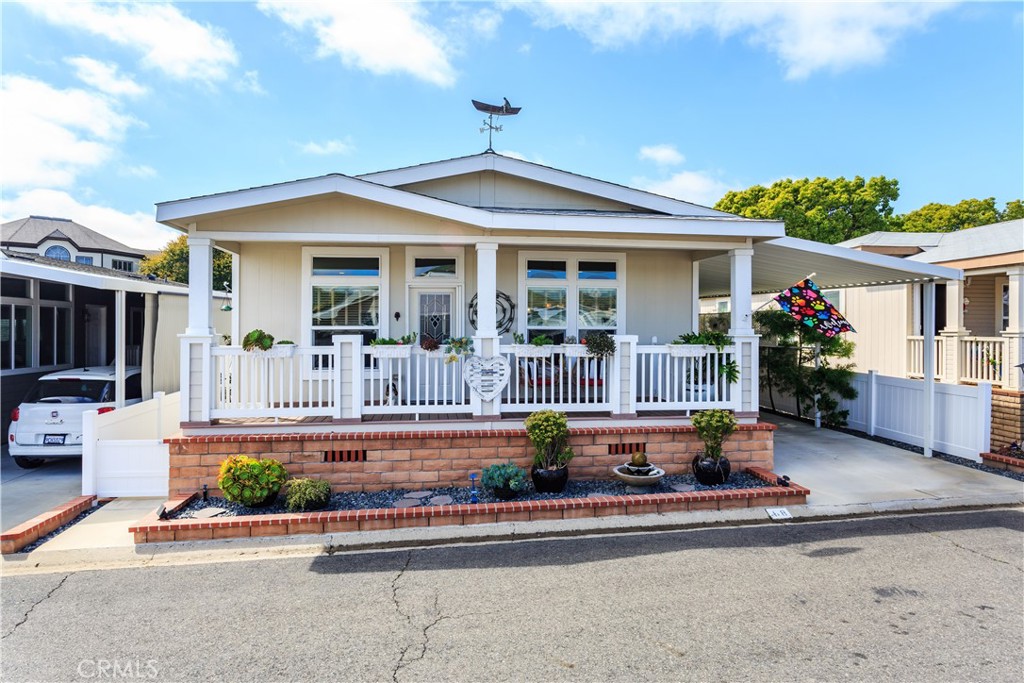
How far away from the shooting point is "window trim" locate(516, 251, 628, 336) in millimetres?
8359

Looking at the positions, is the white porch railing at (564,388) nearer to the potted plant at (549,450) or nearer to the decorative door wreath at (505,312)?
the potted plant at (549,450)

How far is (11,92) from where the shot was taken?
7.12 metres

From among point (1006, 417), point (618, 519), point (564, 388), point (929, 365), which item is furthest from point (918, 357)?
point (618, 519)

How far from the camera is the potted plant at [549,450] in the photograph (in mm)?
6105

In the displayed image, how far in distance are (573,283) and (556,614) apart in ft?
18.3

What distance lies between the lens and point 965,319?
12039 millimetres

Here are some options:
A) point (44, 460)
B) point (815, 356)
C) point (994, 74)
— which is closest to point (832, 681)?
point (815, 356)

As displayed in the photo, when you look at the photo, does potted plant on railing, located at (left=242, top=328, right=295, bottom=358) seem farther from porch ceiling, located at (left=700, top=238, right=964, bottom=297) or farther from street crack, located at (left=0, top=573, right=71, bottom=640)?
porch ceiling, located at (left=700, top=238, right=964, bottom=297)

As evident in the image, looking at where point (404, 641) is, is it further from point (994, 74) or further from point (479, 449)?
point (994, 74)

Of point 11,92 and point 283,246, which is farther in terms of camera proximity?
point 283,246

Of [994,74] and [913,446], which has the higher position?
[994,74]

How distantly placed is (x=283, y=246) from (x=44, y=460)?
16.1 feet

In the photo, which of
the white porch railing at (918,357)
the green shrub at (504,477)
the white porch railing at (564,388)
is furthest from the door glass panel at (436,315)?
the white porch railing at (918,357)

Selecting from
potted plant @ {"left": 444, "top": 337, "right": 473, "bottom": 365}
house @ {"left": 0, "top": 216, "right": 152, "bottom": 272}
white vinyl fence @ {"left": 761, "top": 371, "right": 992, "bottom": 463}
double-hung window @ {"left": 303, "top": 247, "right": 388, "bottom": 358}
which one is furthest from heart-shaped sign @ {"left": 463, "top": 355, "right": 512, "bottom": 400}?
house @ {"left": 0, "top": 216, "right": 152, "bottom": 272}
